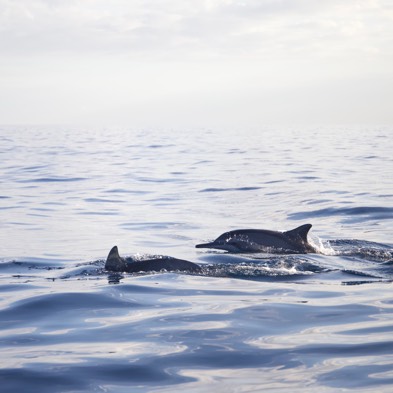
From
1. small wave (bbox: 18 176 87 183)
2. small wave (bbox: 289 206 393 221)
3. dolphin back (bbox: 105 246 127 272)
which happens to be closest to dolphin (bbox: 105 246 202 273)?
dolphin back (bbox: 105 246 127 272)

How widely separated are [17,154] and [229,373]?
145ft

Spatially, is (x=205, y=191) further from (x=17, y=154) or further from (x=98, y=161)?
(x=17, y=154)

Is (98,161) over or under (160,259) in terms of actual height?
over

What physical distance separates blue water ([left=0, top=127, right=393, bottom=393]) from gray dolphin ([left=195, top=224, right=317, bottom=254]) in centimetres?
36

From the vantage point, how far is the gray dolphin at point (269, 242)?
47.4 feet

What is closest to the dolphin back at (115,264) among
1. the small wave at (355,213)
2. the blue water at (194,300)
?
the blue water at (194,300)

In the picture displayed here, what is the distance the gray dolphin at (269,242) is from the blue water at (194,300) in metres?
0.36

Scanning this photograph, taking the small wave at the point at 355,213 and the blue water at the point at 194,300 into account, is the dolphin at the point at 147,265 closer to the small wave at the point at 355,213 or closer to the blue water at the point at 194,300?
the blue water at the point at 194,300

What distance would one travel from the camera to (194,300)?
10.2 metres

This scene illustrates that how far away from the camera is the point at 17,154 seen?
49531 mm

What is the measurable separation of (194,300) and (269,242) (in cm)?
459

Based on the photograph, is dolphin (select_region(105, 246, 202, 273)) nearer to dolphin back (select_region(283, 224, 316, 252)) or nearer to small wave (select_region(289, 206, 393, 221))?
dolphin back (select_region(283, 224, 316, 252))

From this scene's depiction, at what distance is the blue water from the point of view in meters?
6.97

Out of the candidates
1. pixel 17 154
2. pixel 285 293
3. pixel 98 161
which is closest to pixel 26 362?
pixel 285 293
